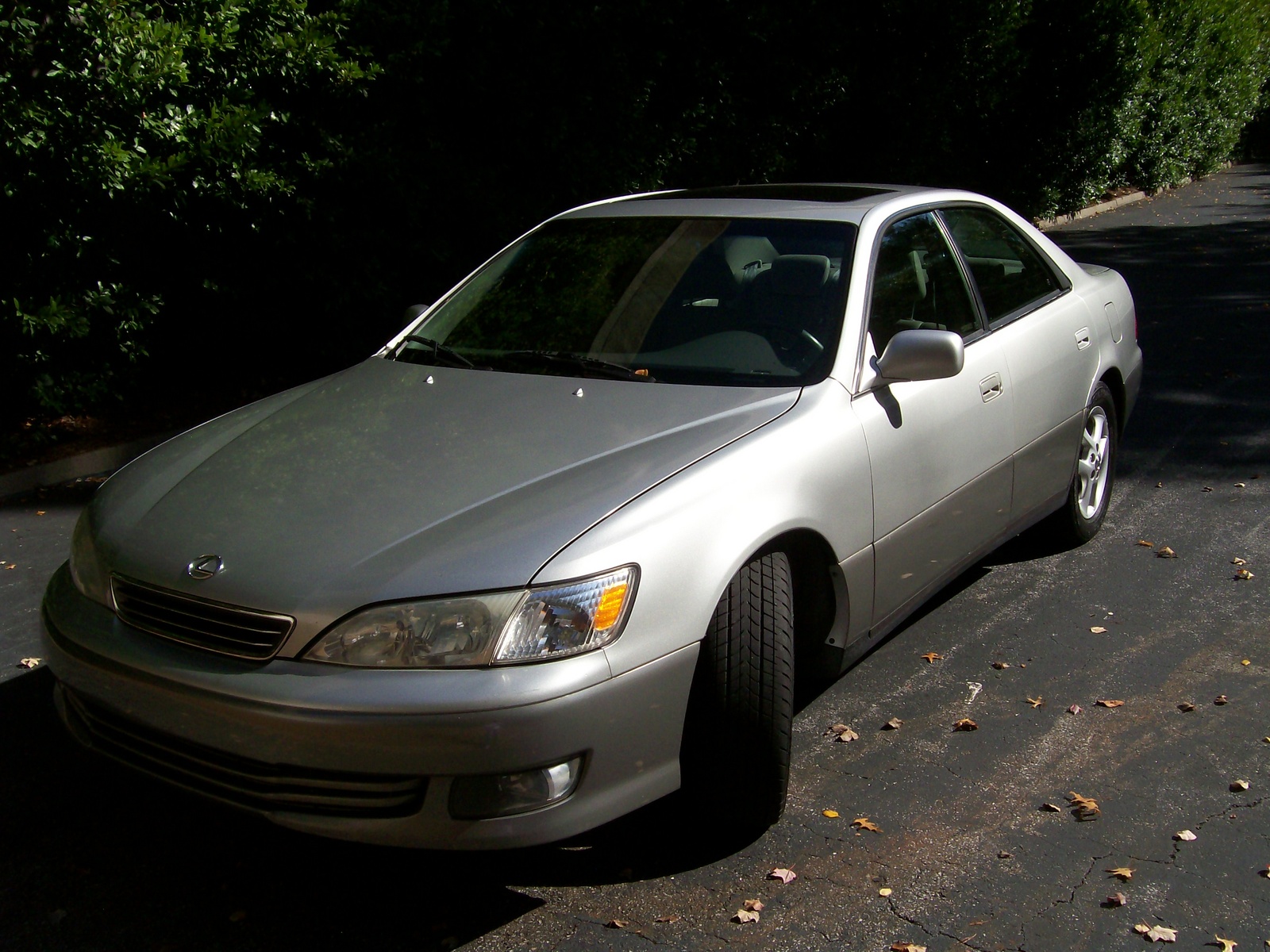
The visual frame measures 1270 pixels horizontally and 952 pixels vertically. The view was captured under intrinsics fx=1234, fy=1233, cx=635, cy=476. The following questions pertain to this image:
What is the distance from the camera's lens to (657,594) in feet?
9.43

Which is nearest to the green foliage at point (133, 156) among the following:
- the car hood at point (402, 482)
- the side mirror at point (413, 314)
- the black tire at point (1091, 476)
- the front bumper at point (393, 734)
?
the side mirror at point (413, 314)

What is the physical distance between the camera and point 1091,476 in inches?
220

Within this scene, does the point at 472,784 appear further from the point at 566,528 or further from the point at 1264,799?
the point at 1264,799

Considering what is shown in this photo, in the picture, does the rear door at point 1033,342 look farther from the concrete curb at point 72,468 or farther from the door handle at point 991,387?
the concrete curb at point 72,468

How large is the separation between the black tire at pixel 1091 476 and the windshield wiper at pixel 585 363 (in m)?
2.38

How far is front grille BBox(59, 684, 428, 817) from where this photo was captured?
272cm

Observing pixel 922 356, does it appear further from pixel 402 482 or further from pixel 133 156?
pixel 133 156

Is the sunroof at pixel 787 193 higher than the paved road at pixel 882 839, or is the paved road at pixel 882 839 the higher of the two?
the sunroof at pixel 787 193

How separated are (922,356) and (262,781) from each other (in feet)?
7.20

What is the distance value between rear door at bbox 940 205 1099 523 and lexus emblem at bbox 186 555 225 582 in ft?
9.54

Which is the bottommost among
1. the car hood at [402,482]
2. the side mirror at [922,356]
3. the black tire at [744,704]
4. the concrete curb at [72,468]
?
the concrete curb at [72,468]

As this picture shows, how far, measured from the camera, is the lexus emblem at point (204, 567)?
294 cm

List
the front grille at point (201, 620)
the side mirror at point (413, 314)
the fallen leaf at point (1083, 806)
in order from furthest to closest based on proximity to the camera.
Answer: the side mirror at point (413, 314) < the fallen leaf at point (1083, 806) < the front grille at point (201, 620)

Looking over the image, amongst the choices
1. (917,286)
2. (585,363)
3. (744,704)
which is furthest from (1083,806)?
(585,363)
